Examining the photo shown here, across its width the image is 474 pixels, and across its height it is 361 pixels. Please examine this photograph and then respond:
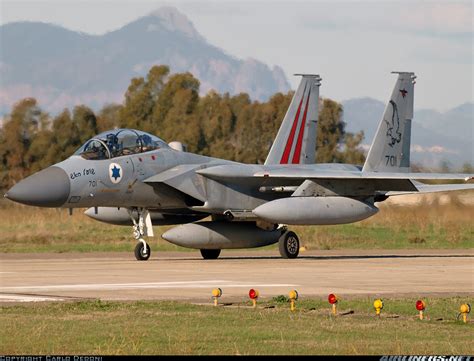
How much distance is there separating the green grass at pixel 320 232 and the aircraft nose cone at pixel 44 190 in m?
5.84

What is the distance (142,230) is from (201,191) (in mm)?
1528

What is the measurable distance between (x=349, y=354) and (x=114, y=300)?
5197mm

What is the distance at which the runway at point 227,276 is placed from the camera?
15.8 meters

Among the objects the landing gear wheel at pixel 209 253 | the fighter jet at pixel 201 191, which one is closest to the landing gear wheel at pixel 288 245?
the fighter jet at pixel 201 191

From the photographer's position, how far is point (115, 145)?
2392cm

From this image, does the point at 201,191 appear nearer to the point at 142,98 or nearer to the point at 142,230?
the point at 142,230

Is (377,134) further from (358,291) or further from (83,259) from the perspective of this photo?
(358,291)

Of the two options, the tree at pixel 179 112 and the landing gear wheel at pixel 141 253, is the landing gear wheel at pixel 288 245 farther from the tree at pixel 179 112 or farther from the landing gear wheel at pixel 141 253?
the tree at pixel 179 112

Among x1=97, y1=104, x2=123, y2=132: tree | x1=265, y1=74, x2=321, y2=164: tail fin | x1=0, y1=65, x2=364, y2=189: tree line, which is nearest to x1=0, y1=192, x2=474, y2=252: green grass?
x1=265, y1=74, x2=321, y2=164: tail fin

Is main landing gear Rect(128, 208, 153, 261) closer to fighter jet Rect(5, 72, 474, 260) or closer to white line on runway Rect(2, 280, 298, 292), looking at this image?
fighter jet Rect(5, 72, 474, 260)

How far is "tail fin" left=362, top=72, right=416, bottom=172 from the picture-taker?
92.8ft

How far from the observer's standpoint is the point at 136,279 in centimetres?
1841

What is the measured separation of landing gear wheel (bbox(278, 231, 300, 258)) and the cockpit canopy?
3461mm

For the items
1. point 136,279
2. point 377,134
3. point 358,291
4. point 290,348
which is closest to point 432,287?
point 358,291
